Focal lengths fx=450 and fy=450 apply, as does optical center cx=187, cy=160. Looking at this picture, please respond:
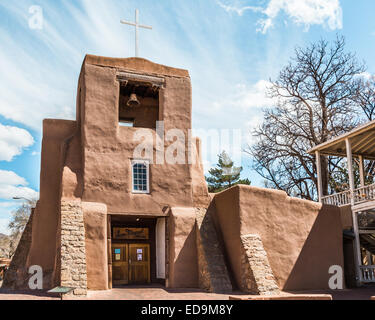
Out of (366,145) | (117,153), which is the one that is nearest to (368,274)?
(366,145)

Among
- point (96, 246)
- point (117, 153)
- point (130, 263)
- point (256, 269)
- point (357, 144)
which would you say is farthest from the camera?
point (357, 144)

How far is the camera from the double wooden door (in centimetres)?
1830

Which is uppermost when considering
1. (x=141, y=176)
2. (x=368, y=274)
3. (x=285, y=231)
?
(x=141, y=176)

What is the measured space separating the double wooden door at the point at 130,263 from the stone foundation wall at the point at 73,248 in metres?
3.43

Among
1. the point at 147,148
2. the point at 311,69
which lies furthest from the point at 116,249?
the point at 311,69

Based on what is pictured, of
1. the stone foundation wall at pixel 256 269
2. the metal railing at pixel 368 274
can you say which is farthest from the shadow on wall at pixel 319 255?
the stone foundation wall at pixel 256 269

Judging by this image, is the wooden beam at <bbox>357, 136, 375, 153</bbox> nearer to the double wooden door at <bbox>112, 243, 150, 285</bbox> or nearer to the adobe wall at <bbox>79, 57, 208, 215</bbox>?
the adobe wall at <bbox>79, 57, 208, 215</bbox>

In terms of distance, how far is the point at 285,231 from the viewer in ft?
55.5

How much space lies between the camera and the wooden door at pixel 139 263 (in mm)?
18453

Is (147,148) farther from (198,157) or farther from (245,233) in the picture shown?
(245,233)

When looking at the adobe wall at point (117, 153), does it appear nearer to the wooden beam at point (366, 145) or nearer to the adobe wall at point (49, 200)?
the adobe wall at point (49, 200)

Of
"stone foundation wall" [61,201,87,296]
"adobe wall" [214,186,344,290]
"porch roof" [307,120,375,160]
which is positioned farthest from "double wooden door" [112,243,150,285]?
"porch roof" [307,120,375,160]

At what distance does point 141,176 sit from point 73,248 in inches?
164

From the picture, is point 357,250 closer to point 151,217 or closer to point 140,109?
point 151,217
